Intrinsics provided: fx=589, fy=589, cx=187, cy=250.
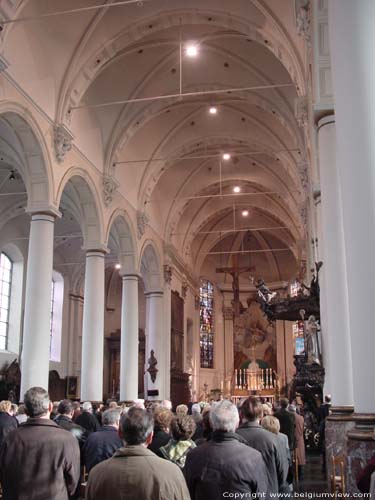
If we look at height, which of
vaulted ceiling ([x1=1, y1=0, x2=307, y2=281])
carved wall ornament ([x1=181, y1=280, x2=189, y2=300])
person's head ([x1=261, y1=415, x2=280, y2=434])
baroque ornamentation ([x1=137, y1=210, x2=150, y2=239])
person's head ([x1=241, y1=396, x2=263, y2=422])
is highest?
vaulted ceiling ([x1=1, y1=0, x2=307, y2=281])

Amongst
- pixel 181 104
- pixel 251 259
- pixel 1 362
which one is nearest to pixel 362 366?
pixel 181 104

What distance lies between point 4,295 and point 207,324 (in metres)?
16.7

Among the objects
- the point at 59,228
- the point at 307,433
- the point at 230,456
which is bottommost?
the point at 307,433

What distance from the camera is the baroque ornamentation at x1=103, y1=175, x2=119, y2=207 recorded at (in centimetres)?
1769

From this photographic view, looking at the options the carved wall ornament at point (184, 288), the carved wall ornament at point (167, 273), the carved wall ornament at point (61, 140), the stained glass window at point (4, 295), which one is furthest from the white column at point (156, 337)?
the carved wall ornament at point (61, 140)

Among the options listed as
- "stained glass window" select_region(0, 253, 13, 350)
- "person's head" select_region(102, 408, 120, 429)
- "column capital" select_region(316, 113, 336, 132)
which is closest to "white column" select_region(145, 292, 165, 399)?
"stained glass window" select_region(0, 253, 13, 350)

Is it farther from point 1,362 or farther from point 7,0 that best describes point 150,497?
point 1,362

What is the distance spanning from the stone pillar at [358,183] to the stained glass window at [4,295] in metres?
17.9

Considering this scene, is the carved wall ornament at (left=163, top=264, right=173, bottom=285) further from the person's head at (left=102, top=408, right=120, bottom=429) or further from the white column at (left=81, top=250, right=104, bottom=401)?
the person's head at (left=102, top=408, right=120, bottom=429)

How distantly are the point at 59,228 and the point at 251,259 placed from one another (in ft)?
53.3

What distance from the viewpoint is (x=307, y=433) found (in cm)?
1449

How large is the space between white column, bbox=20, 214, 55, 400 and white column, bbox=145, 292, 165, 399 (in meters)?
10.6

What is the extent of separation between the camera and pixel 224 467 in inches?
125

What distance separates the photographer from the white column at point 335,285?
730 cm
